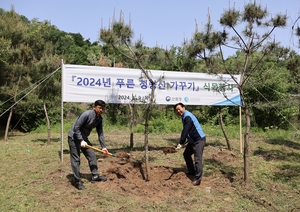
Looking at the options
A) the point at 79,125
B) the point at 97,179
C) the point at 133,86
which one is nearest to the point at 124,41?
the point at 133,86

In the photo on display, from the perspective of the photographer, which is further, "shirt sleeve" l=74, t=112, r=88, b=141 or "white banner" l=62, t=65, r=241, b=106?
"white banner" l=62, t=65, r=241, b=106

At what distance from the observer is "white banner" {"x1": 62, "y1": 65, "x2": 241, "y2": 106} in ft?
21.1

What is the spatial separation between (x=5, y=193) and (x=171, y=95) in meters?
4.20

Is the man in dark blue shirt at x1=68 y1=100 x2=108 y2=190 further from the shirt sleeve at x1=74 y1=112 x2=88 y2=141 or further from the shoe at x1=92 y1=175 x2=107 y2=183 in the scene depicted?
the shoe at x1=92 y1=175 x2=107 y2=183

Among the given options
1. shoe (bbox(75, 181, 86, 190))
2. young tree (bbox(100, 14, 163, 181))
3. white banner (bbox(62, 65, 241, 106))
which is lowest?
shoe (bbox(75, 181, 86, 190))

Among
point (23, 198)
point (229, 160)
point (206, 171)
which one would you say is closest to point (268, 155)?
point (229, 160)

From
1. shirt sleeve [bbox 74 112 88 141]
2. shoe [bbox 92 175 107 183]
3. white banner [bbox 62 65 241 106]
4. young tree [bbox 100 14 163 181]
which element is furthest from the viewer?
white banner [bbox 62 65 241 106]

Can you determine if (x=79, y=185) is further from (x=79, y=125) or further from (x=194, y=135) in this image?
(x=194, y=135)

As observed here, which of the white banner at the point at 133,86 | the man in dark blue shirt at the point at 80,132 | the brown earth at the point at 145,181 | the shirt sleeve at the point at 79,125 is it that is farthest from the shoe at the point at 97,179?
the white banner at the point at 133,86

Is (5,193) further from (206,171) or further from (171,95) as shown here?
(171,95)

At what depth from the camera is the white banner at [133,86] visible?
21.1 ft

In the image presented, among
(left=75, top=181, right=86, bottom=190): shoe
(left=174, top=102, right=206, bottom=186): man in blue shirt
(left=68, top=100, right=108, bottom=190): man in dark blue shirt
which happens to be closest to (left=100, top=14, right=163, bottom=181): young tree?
(left=174, top=102, right=206, bottom=186): man in blue shirt

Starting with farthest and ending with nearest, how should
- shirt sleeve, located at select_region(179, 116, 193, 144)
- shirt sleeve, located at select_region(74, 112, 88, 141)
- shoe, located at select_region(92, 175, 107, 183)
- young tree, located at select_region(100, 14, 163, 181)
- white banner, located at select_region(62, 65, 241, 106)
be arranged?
white banner, located at select_region(62, 65, 241, 106) → young tree, located at select_region(100, 14, 163, 181) → shoe, located at select_region(92, 175, 107, 183) → shirt sleeve, located at select_region(179, 116, 193, 144) → shirt sleeve, located at select_region(74, 112, 88, 141)

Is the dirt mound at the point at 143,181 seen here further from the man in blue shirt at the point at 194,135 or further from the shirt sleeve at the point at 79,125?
the shirt sleeve at the point at 79,125
